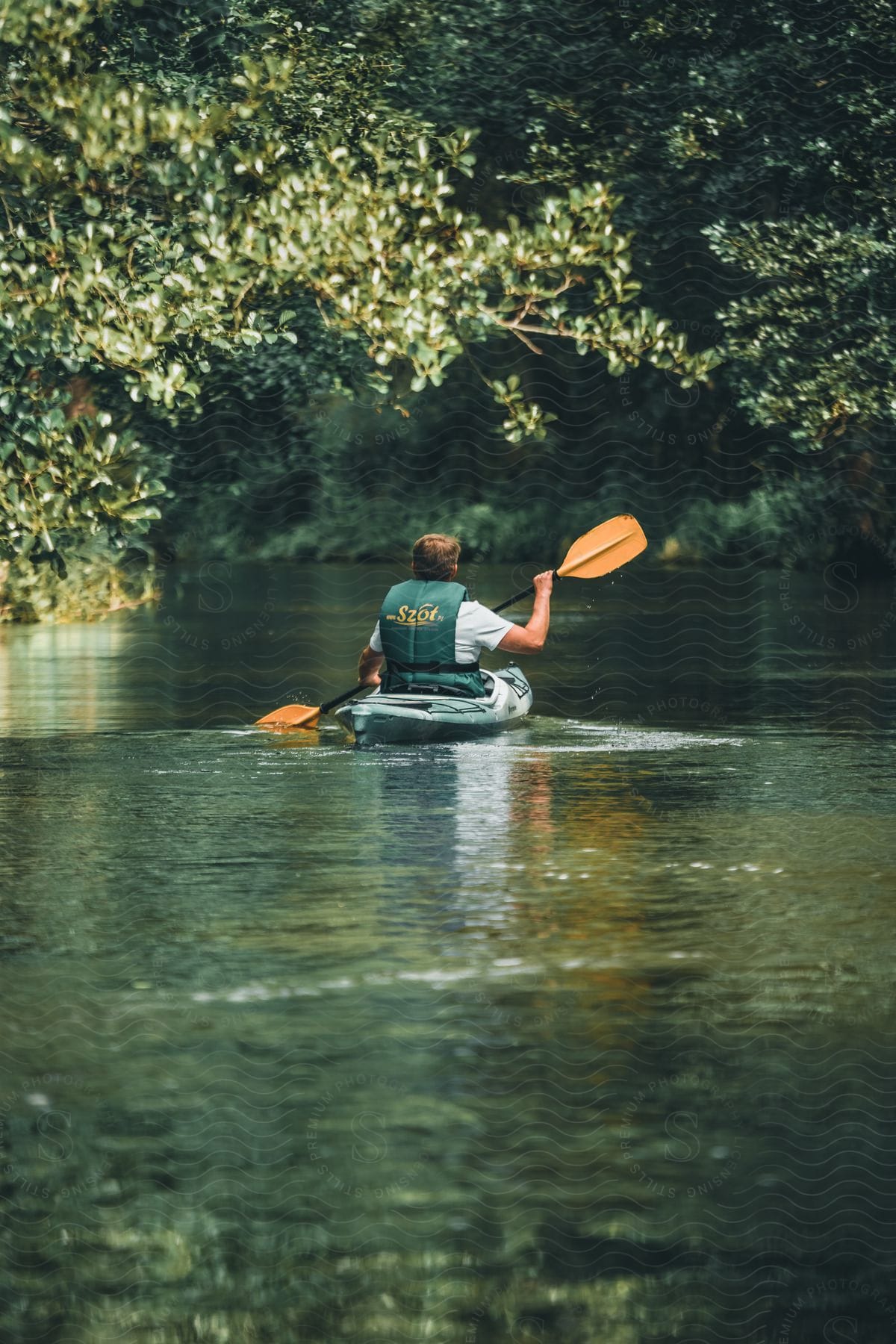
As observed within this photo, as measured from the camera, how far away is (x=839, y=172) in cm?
3091

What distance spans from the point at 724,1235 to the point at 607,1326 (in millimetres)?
591

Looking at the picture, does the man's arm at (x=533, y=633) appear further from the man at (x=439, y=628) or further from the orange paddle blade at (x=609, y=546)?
the orange paddle blade at (x=609, y=546)

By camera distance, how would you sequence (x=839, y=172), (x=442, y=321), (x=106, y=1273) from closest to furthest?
(x=106, y=1273) < (x=442, y=321) < (x=839, y=172)

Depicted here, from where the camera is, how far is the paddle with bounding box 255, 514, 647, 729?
55.3 feet

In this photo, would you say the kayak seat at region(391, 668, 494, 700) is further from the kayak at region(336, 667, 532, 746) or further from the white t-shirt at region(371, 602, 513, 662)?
the white t-shirt at region(371, 602, 513, 662)

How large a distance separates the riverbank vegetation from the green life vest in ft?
5.38

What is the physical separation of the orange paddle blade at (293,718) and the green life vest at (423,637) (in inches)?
49.3

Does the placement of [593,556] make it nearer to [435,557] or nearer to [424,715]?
[435,557]

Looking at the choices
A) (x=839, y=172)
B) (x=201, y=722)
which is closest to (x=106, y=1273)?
(x=201, y=722)

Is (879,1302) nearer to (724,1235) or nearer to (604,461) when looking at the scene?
(724,1235)

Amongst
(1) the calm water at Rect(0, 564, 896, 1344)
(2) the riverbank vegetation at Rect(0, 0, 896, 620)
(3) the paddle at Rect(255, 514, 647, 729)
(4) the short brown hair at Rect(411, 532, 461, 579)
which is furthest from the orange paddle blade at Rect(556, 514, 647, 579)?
(1) the calm water at Rect(0, 564, 896, 1344)

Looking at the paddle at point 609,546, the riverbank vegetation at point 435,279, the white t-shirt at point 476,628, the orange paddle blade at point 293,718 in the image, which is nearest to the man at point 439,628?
the white t-shirt at point 476,628

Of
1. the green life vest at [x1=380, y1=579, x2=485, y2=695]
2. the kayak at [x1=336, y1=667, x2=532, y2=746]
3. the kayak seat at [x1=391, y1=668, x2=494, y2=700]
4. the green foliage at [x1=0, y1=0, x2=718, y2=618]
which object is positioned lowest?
the kayak at [x1=336, y1=667, x2=532, y2=746]

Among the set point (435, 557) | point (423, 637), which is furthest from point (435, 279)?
point (423, 637)
